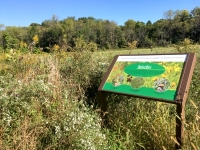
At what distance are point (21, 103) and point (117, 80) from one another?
1.40 m

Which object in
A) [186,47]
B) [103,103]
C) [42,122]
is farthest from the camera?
[186,47]

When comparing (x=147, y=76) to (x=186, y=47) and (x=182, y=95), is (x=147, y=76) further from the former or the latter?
(x=186, y=47)

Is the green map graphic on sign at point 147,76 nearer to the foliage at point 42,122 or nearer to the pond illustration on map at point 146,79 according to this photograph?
the pond illustration on map at point 146,79

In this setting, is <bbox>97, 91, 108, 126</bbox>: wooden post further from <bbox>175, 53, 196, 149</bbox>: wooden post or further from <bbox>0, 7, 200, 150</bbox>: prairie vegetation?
<bbox>175, 53, 196, 149</bbox>: wooden post

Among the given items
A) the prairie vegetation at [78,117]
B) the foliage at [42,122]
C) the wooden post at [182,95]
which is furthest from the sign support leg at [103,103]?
the wooden post at [182,95]

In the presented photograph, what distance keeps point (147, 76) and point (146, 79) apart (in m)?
0.05

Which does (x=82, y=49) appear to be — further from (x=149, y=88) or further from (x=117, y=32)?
(x=117, y=32)

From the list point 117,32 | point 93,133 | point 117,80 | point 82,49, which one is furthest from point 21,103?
point 117,32

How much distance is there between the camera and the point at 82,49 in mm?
4895

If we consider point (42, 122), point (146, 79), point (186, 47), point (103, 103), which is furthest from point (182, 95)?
point (186, 47)

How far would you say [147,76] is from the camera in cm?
303

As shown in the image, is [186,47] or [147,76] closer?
[147,76]

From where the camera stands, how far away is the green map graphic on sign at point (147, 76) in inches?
107

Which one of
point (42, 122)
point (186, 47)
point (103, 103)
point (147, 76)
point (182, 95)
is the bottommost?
point (42, 122)
